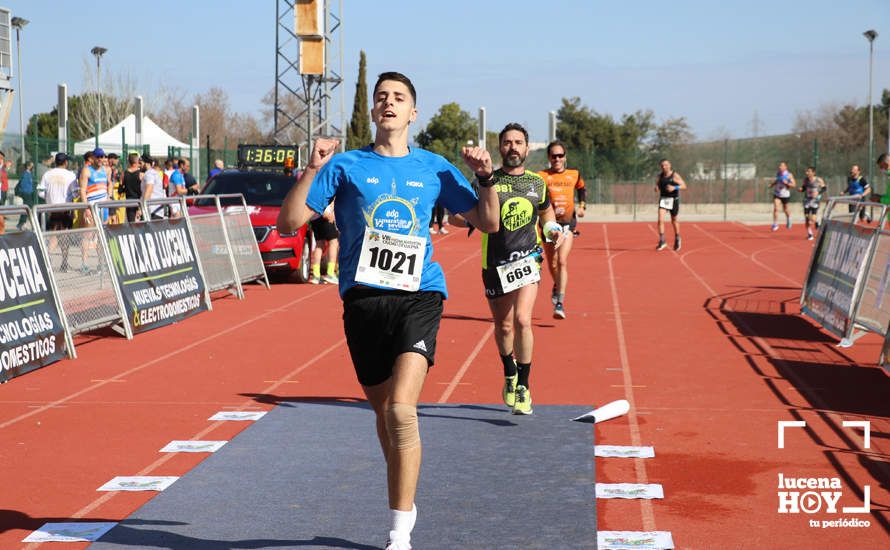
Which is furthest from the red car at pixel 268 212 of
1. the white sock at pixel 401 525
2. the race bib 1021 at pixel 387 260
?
the white sock at pixel 401 525

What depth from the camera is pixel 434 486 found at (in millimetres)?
6605

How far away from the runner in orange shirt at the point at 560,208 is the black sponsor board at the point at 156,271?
465 centimetres

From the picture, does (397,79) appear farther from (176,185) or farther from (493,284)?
(176,185)

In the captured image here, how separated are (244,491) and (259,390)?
350cm

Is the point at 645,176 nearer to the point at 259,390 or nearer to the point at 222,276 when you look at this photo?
the point at 222,276

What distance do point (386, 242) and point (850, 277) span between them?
843 centimetres

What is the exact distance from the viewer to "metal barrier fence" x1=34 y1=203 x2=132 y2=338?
39.4ft

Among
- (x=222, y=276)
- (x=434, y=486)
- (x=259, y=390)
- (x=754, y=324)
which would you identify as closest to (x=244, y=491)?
(x=434, y=486)

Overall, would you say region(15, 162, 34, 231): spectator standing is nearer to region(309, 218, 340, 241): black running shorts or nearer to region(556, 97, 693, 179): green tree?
region(309, 218, 340, 241): black running shorts

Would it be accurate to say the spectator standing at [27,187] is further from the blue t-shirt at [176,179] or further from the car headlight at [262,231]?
the car headlight at [262,231]

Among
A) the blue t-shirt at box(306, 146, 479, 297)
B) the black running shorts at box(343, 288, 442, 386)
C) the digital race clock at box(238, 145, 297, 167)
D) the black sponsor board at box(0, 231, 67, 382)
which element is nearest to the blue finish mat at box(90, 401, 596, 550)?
the black running shorts at box(343, 288, 442, 386)

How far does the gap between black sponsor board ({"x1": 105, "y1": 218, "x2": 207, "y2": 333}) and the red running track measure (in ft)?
1.09

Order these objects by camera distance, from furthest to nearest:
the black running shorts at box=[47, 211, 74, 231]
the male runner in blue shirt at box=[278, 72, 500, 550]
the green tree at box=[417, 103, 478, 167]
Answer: the green tree at box=[417, 103, 478, 167] < the black running shorts at box=[47, 211, 74, 231] < the male runner in blue shirt at box=[278, 72, 500, 550]

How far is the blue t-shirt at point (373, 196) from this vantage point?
Result: 5.38m
